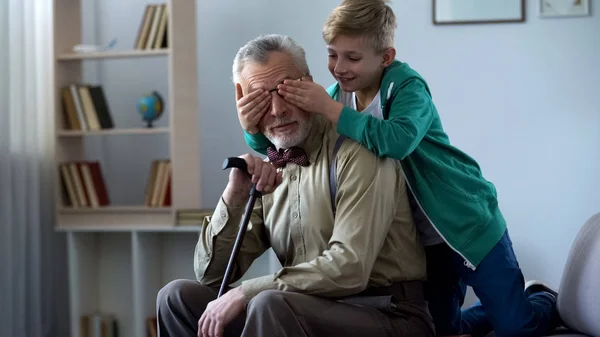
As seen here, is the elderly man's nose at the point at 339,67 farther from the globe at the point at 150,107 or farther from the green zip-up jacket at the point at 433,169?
the globe at the point at 150,107

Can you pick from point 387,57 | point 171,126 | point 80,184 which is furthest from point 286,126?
point 80,184

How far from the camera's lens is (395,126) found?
80.6 inches

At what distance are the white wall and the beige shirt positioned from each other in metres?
1.89

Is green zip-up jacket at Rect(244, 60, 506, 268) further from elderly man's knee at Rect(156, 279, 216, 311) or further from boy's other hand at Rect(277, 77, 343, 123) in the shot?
elderly man's knee at Rect(156, 279, 216, 311)

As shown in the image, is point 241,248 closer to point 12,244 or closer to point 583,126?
point 12,244

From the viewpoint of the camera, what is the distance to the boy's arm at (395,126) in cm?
200

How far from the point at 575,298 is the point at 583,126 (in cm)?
180

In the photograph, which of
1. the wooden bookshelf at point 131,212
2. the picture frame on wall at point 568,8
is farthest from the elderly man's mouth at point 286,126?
the picture frame on wall at point 568,8

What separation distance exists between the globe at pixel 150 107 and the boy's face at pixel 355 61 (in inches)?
72.3

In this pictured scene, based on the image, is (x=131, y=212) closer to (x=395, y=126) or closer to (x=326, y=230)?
(x=326, y=230)

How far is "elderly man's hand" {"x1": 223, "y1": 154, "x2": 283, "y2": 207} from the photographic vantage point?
1.99m

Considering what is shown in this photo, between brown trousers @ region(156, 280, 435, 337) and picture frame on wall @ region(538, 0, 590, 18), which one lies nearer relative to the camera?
brown trousers @ region(156, 280, 435, 337)

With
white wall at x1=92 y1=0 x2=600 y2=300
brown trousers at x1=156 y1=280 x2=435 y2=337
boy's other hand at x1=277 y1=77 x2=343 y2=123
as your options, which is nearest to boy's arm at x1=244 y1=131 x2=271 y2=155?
boy's other hand at x1=277 y1=77 x2=343 y2=123

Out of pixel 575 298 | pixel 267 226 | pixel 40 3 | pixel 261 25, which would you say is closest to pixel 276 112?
pixel 267 226
